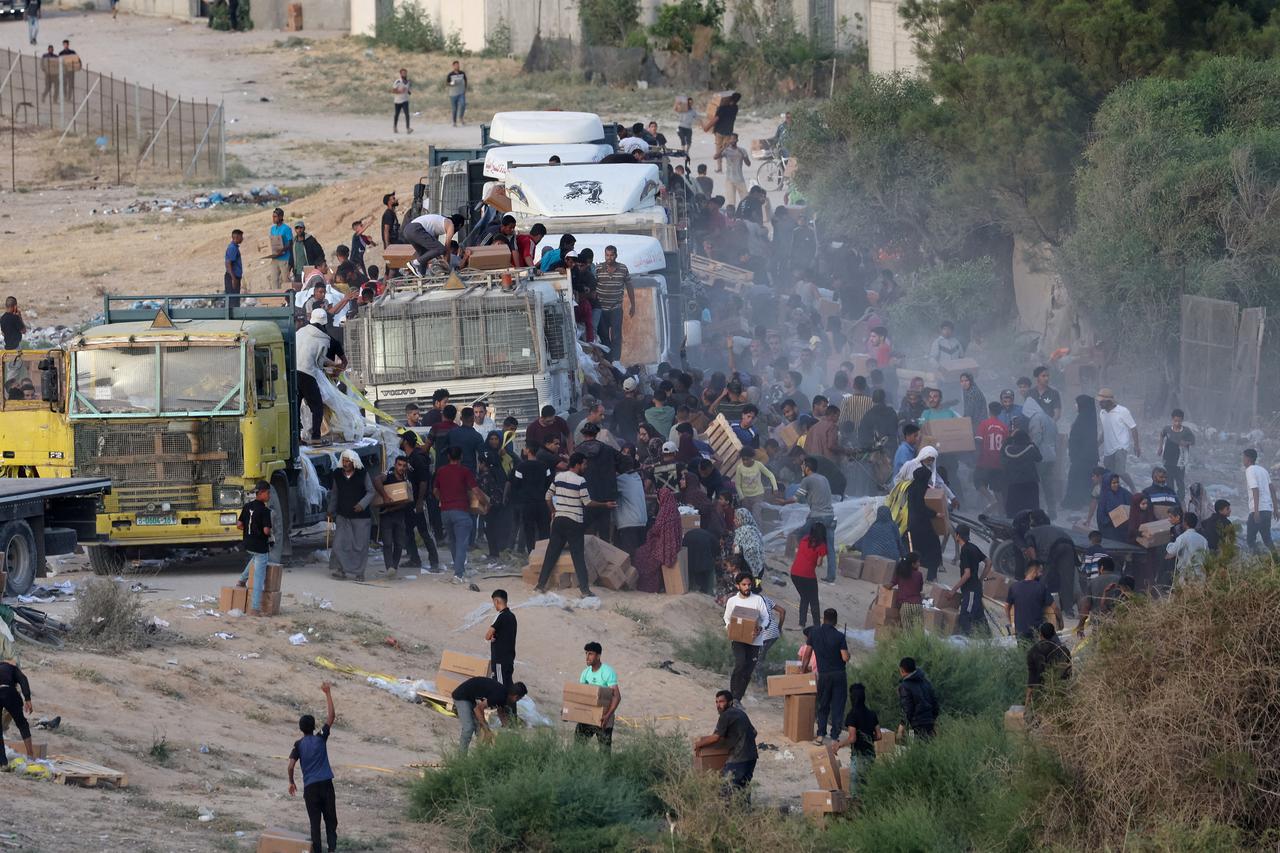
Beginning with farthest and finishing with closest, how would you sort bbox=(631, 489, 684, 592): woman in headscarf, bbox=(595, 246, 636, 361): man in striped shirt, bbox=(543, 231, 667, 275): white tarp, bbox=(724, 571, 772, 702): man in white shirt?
1. bbox=(543, 231, 667, 275): white tarp
2. bbox=(595, 246, 636, 361): man in striped shirt
3. bbox=(631, 489, 684, 592): woman in headscarf
4. bbox=(724, 571, 772, 702): man in white shirt

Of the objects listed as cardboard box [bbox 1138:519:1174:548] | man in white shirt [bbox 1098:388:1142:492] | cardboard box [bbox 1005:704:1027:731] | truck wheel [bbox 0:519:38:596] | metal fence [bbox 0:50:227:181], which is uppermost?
metal fence [bbox 0:50:227:181]

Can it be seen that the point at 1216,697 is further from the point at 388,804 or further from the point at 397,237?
the point at 397,237

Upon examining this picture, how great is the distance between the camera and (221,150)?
142 feet

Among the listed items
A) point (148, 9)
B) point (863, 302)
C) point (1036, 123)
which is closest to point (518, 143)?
point (863, 302)

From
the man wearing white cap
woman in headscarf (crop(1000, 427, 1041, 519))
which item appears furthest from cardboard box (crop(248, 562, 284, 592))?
woman in headscarf (crop(1000, 427, 1041, 519))

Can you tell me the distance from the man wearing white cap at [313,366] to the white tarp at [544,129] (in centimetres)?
1088

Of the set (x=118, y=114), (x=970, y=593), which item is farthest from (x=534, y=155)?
(x=118, y=114)

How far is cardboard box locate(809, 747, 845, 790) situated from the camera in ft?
45.4

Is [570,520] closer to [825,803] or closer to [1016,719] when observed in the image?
[825,803]

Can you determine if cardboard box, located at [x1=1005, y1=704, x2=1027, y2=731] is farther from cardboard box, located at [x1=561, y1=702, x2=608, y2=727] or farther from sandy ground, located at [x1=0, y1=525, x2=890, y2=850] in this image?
cardboard box, located at [x1=561, y1=702, x2=608, y2=727]

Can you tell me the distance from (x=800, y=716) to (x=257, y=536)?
450 centimetres

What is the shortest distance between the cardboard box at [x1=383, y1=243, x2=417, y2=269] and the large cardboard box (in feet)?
19.0

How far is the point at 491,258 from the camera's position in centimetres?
2161

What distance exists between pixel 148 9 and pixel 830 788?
2315 inches
